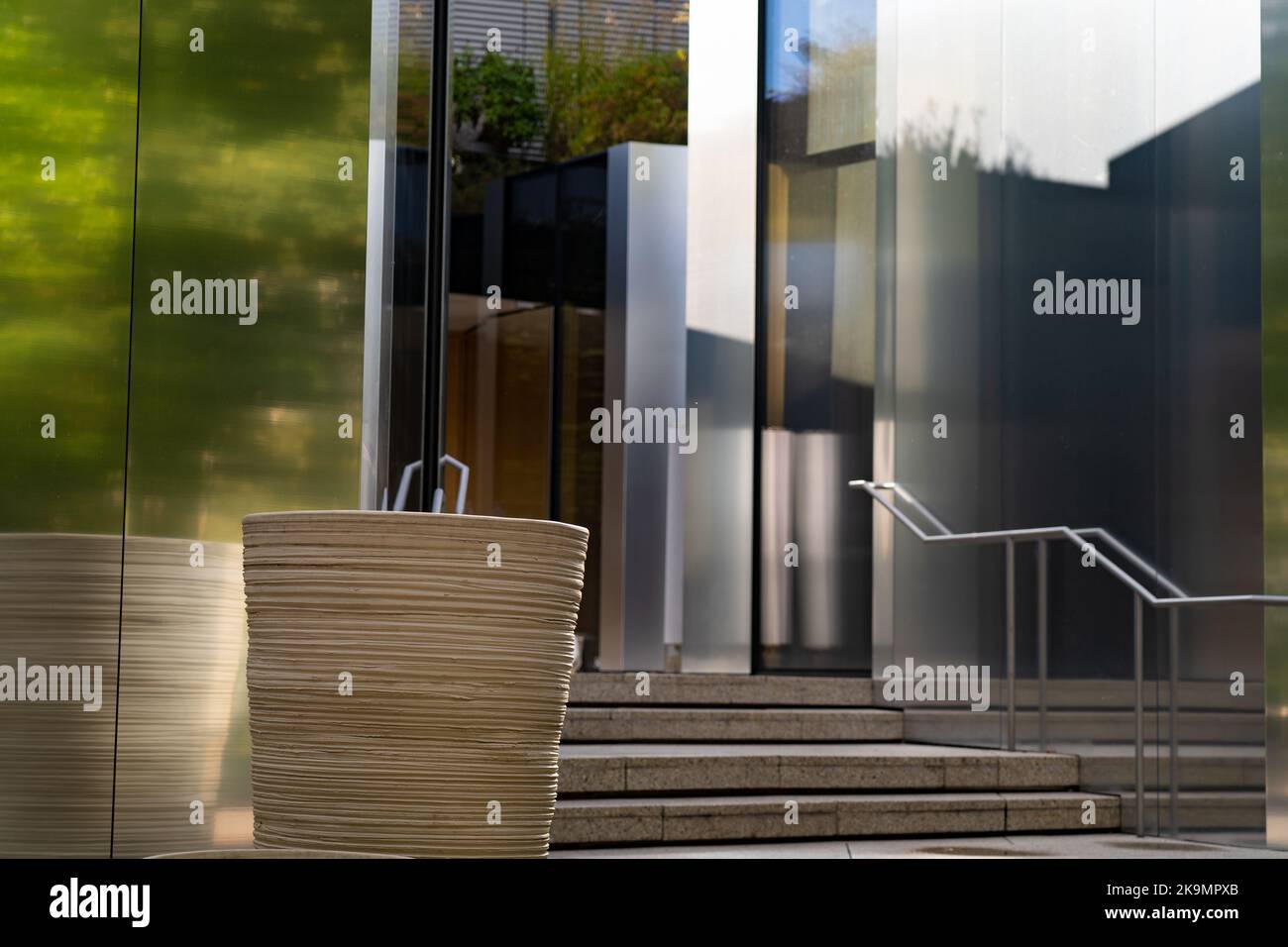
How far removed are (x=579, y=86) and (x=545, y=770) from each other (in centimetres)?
688

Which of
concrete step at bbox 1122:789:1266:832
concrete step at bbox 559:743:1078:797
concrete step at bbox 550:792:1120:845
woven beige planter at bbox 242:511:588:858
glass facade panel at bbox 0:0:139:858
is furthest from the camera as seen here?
concrete step at bbox 559:743:1078:797

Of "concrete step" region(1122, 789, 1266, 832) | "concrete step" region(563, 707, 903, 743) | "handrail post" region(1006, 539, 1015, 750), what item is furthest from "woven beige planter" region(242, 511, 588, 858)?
"handrail post" region(1006, 539, 1015, 750)

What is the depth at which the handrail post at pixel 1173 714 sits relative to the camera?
583 cm

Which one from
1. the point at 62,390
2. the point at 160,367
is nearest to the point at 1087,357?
the point at 160,367

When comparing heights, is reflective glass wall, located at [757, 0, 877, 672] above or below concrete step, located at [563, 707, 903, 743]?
above

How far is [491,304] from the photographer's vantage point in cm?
915

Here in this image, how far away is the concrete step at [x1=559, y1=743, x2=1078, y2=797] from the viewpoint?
18.2 ft

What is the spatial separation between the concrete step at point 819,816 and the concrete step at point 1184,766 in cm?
11

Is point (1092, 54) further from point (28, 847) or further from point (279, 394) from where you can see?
point (28, 847)

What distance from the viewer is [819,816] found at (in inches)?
222

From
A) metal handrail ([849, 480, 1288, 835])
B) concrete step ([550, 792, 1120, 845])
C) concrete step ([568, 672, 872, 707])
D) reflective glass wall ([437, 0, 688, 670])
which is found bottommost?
concrete step ([550, 792, 1120, 845])

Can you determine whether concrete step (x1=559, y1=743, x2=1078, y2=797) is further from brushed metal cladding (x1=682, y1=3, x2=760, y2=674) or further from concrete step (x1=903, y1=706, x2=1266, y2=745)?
brushed metal cladding (x1=682, y1=3, x2=760, y2=674)

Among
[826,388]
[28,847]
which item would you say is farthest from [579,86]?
[28,847]

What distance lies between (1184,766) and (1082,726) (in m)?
0.68
